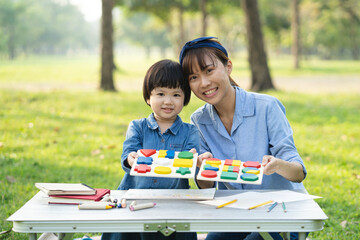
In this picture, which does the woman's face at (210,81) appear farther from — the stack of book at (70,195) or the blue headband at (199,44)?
the stack of book at (70,195)

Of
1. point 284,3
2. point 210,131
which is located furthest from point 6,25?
point 210,131

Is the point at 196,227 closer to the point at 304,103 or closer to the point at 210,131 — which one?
the point at 210,131

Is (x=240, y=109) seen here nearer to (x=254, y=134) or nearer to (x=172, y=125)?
(x=254, y=134)

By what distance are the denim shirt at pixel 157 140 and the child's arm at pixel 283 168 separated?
0.54 m

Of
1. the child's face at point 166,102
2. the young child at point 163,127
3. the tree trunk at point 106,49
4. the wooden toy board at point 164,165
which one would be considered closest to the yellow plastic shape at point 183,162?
the wooden toy board at point 164,165

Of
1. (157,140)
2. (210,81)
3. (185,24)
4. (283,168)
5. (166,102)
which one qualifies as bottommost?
(283,168)

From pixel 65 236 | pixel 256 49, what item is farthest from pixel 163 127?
pixel 256 49

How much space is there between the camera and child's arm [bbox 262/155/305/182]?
2.51 meters

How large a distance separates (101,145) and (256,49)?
24.1ft

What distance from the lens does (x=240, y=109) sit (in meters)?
3.09

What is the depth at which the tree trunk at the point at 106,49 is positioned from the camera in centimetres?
1377

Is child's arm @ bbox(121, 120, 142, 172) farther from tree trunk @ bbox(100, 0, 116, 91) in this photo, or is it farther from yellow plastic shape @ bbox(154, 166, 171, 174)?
tree trunk @ bbox(100, 0, 116, 91)

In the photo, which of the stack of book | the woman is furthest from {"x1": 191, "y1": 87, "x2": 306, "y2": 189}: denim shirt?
the stack of book

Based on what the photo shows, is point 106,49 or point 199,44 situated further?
point 106,49
